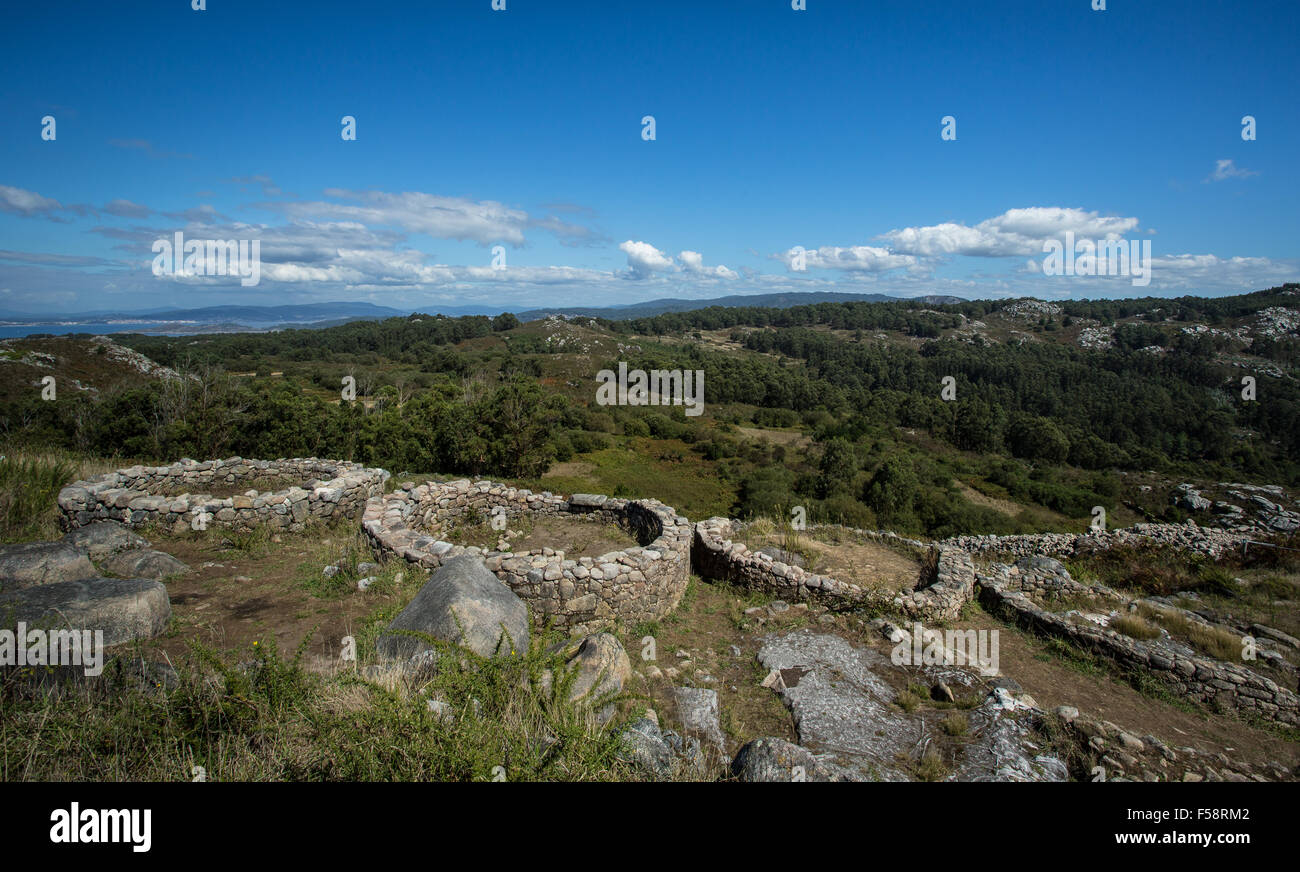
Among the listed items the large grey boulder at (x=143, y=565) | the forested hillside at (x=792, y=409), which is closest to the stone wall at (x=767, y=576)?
the large grey boulder at (x=143, y=565)

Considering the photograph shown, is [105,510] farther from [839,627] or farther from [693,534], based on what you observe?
[839,627]

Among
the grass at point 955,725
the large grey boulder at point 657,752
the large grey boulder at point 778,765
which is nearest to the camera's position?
the large grey boulder at point 657,752

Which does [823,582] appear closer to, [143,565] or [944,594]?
[944,594]

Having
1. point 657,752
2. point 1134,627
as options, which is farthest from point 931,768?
point 1134,627

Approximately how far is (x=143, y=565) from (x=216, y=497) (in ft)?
11.6

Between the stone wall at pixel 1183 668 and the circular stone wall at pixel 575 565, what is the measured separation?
6.25 metres

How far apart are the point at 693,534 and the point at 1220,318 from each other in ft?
448

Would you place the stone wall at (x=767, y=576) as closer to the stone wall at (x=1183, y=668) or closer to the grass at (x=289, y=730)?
the stone wall at (x=1183, y=668)

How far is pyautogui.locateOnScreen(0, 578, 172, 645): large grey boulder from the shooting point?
4691mm

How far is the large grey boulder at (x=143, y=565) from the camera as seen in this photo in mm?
7055

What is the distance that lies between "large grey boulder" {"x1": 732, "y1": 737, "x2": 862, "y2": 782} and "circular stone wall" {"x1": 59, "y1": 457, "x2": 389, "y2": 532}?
919 cm
